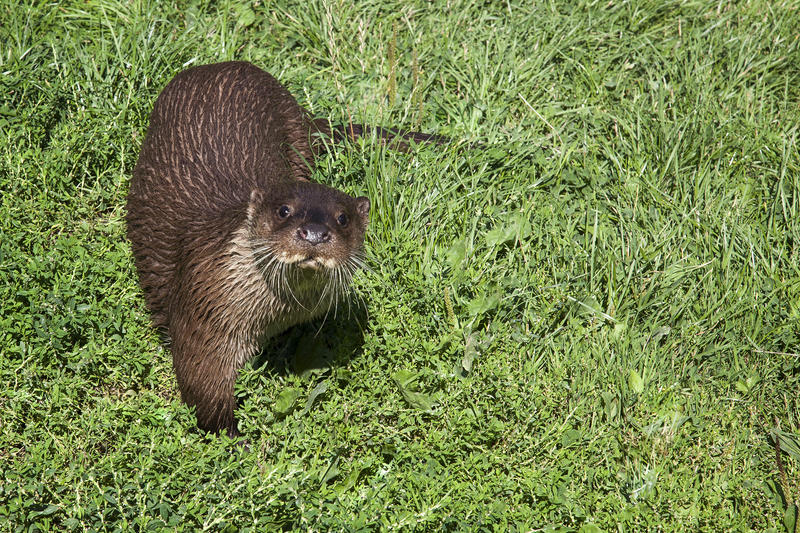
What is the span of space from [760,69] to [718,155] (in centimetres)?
74

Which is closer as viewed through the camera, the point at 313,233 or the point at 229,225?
the point at 313,233

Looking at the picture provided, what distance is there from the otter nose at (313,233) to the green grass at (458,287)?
573mm

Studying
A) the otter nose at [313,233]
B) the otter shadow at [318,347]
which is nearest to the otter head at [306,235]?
the otter nose at [313,233]

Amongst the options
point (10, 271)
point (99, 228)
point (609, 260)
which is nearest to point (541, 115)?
point (609, 260)

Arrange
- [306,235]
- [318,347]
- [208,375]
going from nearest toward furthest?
[306,235] → [208,375] → [318,347]

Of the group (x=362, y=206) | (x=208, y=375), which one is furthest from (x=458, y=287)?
(x=208, y=375)

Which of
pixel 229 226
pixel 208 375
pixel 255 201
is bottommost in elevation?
pixel 208 375

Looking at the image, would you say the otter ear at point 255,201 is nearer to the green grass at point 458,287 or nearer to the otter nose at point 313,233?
the otter nose at point 313,233

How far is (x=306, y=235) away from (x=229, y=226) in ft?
1.57

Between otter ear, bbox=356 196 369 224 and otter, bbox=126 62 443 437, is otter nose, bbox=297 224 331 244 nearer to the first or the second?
otter, bbox=126 62 443 437

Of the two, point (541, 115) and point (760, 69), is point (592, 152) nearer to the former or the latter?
point (541, 115)

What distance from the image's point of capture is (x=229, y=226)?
315cm

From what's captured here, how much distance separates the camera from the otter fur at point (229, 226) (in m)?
2.96

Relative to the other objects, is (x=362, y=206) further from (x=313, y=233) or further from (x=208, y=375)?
(x=208, y=375)
